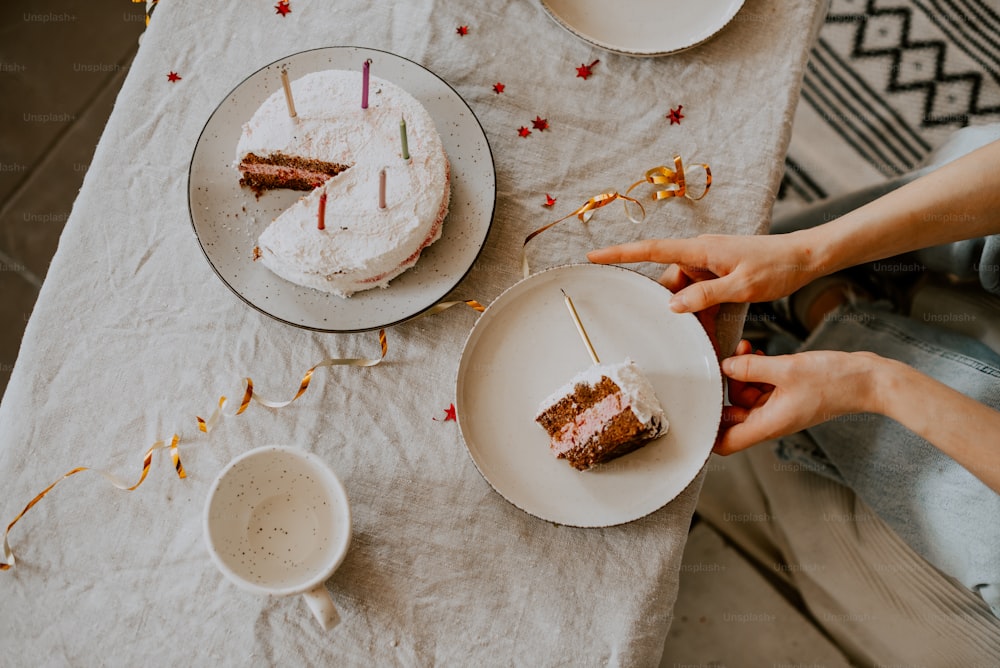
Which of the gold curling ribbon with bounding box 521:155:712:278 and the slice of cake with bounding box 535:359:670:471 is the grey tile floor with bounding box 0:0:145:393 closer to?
the gold curling ribbon with bounding box 521:155:712:278

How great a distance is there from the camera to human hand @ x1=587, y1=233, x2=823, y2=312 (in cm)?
107

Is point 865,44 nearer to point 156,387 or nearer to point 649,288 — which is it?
point 649,288

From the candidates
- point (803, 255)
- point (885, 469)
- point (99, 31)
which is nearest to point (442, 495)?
point (803, 255)

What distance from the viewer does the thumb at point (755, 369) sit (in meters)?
1.05

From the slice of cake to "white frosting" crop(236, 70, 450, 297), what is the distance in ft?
1.02

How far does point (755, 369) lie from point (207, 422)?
0.81 m

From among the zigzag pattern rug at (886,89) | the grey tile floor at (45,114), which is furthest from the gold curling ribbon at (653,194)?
the grey tile floor at (45,114)

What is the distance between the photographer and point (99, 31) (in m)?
2.13

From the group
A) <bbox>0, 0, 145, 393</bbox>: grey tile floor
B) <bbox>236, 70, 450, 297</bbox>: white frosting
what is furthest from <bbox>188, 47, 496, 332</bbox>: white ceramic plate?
<bbox>0, 0, 145, 393</bbox>: grey tile floor

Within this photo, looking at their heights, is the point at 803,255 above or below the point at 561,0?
below

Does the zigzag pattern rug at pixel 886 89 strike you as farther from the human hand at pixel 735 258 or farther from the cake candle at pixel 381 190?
the cake candle at pixel 381 190

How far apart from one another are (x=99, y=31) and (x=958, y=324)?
2.36 m

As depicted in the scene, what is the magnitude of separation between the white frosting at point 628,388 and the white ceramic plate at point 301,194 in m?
0.23

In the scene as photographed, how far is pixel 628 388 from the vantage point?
989mm
